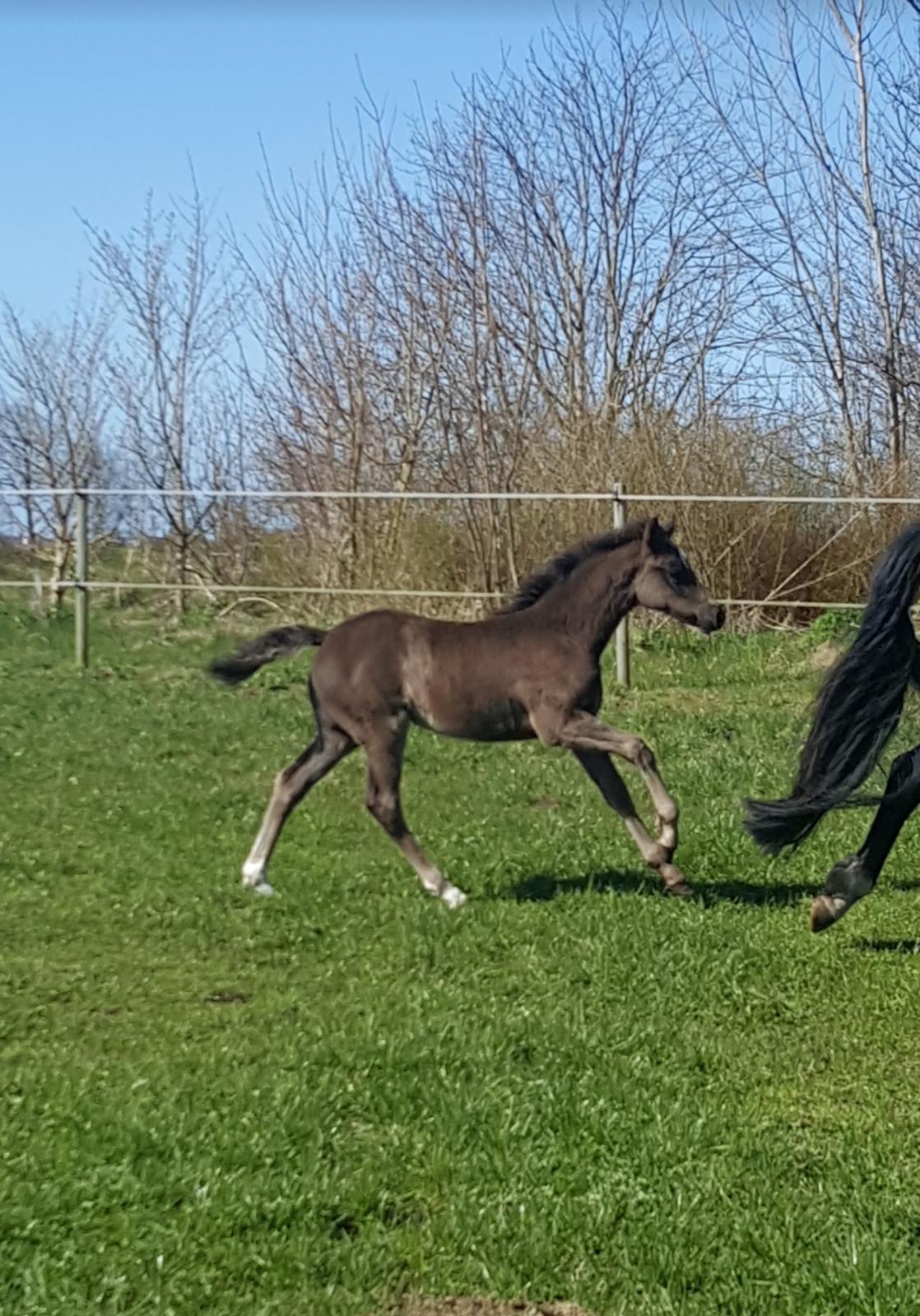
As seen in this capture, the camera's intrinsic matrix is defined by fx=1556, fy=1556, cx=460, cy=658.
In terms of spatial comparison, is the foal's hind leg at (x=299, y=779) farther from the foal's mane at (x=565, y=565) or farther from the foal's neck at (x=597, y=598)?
the foal's neck at (x=597, y=598)

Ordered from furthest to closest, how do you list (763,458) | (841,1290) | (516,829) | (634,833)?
1. (763,458)
2. (516,829)
3. (634,833)
4. (841,1290)

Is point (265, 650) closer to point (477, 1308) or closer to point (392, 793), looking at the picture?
point (392, 793)

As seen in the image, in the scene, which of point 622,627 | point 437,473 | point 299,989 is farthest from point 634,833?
point 437,473

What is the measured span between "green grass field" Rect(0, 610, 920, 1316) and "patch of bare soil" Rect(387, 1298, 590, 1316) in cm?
6

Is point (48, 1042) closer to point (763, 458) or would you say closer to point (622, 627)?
point (622, 627)

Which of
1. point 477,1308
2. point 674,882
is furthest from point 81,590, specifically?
point 477,1308

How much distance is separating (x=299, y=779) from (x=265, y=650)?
2.19 feet

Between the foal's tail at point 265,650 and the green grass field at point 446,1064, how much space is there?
950mm

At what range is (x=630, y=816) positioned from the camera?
287 inches

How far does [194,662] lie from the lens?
15047mm

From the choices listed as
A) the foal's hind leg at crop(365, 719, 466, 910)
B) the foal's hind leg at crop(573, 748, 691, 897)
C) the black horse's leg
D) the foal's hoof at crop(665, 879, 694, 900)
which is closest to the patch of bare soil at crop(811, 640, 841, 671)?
the foal's hind leg at crop(573, 748, 691, 897)

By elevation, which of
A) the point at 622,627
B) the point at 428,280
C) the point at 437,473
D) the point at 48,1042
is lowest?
the point at 48,1042

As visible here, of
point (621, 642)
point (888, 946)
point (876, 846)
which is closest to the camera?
point (876, 846)

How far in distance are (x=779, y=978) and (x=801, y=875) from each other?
174cm
